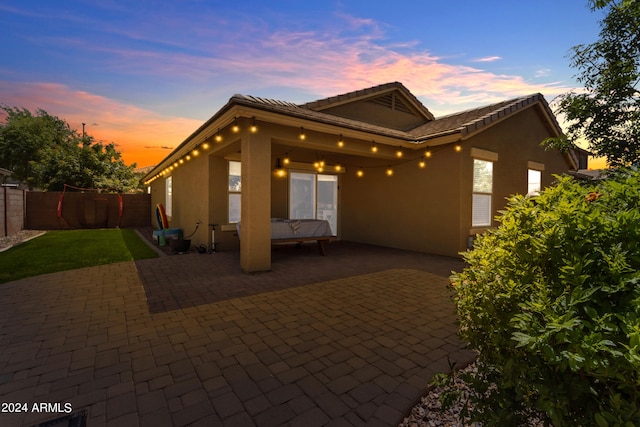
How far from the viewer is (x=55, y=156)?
65.7 ft

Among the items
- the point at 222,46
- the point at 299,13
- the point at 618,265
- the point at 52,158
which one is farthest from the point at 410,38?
the point at 52,158

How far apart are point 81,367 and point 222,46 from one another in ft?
30.2

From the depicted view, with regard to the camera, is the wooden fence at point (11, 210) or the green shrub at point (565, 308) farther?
the wooden fence at point (11, 210)

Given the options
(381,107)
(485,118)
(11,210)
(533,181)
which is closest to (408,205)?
(485,118)

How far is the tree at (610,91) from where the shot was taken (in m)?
6.51

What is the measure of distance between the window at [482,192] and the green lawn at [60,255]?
10225mm

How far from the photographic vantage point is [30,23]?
916 centimetres

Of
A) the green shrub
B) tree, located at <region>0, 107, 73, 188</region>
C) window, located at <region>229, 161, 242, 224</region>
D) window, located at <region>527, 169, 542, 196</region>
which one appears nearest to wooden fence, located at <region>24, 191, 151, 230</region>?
window, located at <region>229, 161, 242, 224</region>

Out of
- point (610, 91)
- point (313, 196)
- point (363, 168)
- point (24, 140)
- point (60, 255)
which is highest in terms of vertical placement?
point (24, 140)

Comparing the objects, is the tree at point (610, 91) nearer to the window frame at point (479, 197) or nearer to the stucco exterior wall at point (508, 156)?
the stucco exterior wall at point (508, 156)

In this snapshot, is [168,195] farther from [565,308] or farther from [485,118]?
[565,308]

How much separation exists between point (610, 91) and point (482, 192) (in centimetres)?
375

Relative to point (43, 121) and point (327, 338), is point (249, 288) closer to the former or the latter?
point (327, 338)

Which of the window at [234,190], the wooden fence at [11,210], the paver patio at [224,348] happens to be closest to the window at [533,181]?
the paver patio at [224,348]
